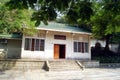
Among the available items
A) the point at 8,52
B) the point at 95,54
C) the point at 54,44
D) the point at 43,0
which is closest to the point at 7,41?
the point at 8,52

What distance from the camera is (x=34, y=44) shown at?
19672 millimetres

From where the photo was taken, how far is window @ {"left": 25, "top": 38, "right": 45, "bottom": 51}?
19.3 m

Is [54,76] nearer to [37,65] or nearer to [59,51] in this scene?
[37,65]

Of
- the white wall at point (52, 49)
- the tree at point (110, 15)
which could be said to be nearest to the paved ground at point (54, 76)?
the white wall at point (52, 49)

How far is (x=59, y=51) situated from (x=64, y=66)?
4386 millimetres

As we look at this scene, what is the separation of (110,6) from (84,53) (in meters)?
18.1

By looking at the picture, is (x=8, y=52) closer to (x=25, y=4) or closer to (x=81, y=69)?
(x=81, y=69)

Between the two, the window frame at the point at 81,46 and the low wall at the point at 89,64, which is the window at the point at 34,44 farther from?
the low wall at the point at 89,64

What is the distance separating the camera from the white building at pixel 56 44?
19461 millimetres

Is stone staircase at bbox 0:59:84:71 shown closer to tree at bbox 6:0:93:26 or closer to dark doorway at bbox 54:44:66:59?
dark doorway at bbox 54:44:66:59

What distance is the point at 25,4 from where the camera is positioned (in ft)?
13.2

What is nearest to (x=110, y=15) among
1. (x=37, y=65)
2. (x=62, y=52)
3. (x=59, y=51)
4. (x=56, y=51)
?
(x=37, y=65)

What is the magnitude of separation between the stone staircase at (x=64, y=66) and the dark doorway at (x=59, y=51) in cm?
319

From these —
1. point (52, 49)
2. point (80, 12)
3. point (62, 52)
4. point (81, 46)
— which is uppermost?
point (80, 12)
